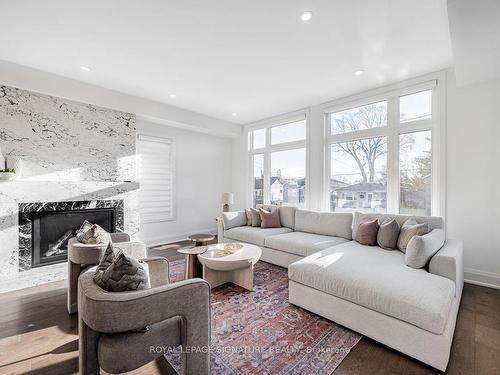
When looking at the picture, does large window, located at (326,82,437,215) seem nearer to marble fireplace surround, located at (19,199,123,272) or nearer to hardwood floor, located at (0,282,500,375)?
hardwood floor, located at (0,282,500,375)

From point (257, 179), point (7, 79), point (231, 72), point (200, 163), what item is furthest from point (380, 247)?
point (7, 79)

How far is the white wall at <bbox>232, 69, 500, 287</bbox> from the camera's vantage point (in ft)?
9.59

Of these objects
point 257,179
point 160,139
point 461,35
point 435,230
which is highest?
point 461,35

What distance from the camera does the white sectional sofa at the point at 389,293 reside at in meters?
1.61

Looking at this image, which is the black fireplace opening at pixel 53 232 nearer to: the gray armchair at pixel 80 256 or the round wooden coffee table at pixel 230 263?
the gray armchair at pixel 80 256

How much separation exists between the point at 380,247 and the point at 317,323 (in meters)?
1.34

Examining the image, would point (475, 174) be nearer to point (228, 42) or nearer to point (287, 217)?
point (287, 217)

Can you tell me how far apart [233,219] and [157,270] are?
7.72 ft

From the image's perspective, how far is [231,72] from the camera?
3332 millimetres

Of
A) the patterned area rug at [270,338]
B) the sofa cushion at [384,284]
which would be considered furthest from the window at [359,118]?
the patterned area rug at [270,338]

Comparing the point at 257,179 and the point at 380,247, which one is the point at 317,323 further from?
the point at 257,179

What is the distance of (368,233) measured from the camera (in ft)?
9.92

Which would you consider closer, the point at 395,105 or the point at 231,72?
the point at 231,72

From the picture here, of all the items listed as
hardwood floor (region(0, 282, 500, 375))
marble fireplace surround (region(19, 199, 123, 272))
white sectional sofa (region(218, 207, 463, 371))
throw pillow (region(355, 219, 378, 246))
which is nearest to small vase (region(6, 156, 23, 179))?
marble fireplace surround (region(19, 199, 123, 272))
